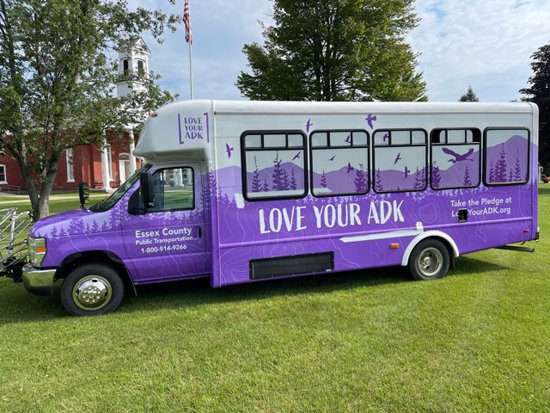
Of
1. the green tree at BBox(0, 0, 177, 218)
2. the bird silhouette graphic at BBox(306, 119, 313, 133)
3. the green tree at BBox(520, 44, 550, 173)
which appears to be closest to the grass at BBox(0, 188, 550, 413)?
the bird silhouette graphic at BBox(306, 119, 313, 133)

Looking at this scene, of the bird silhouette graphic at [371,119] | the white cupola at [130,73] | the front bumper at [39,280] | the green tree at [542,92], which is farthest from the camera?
the green tree at [542,92]

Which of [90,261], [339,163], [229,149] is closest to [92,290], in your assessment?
[90,261]

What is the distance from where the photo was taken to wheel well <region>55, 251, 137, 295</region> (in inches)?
226

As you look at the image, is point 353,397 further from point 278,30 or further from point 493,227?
point 278,30

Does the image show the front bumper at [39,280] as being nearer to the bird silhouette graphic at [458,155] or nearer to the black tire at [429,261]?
the black tire at [429,261]

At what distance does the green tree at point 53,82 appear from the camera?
11508mm

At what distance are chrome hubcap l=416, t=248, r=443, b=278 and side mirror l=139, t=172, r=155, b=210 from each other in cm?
424

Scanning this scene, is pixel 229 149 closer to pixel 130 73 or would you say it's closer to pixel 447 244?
pixel 447 244

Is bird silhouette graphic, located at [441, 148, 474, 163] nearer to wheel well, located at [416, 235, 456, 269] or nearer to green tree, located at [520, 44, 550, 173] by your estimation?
wheel well, located at [416, 235, 456, 269]

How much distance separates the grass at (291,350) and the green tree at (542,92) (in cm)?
3401

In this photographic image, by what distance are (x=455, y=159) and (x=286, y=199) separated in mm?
2879

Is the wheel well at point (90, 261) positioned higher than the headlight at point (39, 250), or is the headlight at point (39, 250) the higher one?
the headlight at point (39, 250)

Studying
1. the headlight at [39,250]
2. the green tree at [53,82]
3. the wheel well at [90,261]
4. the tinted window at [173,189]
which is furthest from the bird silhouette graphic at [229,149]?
the green tree at [53,82]

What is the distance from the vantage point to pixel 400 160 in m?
6.77
